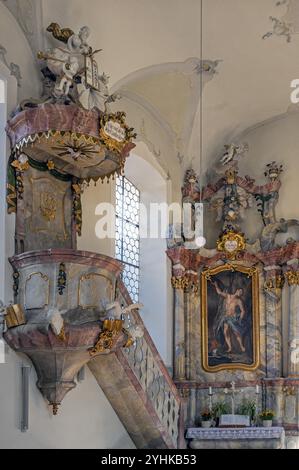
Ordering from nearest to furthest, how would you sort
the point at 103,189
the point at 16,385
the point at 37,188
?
the point at 16,385
the point at 37,188
the point at 103,189

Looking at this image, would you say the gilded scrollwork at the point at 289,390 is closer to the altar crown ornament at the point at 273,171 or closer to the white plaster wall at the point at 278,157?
the white plaster wall at the point at 278,157

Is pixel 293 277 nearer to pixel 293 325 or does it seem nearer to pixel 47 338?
pixel 293 325

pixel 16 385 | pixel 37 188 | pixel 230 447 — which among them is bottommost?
pixel 230 447

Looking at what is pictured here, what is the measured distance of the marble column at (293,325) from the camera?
1436 cm

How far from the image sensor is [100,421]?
38.5 feet

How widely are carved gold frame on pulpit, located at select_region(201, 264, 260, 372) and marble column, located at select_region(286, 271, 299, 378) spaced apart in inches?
22.6

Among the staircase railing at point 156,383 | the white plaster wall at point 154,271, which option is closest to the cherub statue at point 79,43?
the staircase railing at point 156,383

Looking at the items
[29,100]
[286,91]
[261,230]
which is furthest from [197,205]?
[29,100]

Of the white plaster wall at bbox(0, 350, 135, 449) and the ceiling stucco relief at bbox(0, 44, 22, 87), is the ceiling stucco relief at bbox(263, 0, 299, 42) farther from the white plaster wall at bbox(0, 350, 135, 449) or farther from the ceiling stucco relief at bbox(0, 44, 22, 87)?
the white plaster wall at bbox(0, 350, 135, 449)

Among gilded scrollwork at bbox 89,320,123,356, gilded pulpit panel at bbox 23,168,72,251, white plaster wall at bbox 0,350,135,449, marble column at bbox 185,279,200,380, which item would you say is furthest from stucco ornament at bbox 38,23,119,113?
marble column at bbox 185,279,200,380

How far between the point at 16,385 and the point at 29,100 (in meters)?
3.38

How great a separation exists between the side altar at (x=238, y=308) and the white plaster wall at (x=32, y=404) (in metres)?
2.94

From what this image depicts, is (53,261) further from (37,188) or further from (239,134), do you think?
(239,134)

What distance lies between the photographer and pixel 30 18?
10883 mm
